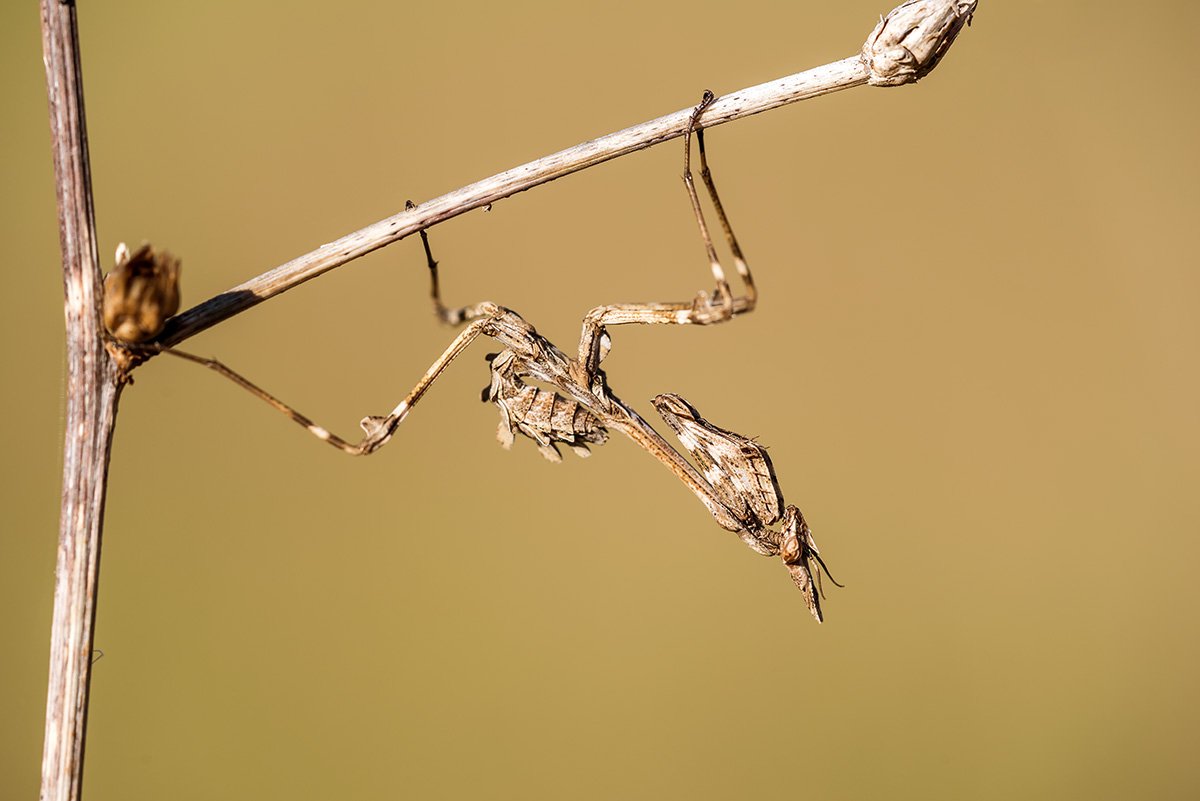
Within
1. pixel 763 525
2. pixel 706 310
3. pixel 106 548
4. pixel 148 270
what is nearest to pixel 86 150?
pixel 148 270

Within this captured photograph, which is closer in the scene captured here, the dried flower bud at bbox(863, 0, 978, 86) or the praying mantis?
the dried flower bud at bbox(863, 0, 978, 86)

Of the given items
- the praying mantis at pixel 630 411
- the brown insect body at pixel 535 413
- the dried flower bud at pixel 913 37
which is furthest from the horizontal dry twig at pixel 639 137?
the brown insect body at pixel 535 413

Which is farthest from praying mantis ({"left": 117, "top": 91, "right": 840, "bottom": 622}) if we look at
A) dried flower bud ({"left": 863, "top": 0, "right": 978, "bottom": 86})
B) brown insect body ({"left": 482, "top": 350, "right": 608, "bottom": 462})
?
dried flower bud ({"left": 863, "top": 0, "right": 978, "bottom": 86})

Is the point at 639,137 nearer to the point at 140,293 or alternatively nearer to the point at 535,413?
the point at 535,413

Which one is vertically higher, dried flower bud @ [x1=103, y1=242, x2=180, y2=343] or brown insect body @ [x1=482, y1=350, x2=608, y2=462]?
dried flower bud @ [x1=103, y1=242, x2=180, y2=343]

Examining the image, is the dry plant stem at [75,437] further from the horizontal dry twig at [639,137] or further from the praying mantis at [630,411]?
the praying mantis at [630,411]

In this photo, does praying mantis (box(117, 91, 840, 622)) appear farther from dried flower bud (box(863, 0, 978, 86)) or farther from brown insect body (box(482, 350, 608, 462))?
dried flower bud (box(863, 0, 978, 86))

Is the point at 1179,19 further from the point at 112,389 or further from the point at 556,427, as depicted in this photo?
the point at 112,389
